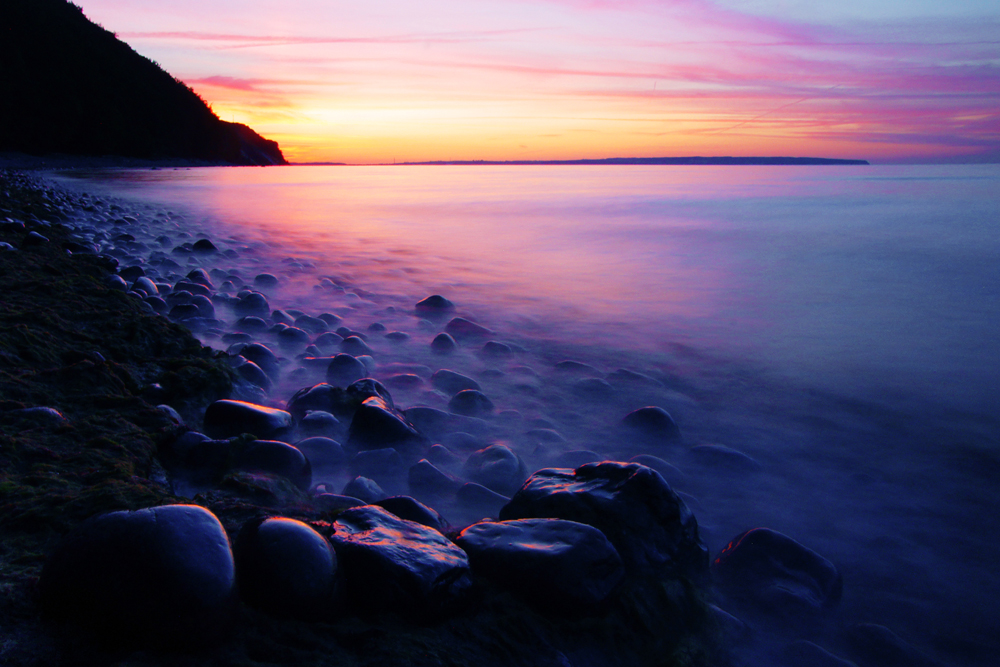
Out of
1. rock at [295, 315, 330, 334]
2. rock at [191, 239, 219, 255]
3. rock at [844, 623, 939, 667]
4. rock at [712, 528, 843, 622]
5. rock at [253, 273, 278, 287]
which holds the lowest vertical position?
rock at [844, 623, 939, 667]

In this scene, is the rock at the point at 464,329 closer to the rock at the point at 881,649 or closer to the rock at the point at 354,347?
the rock at the point at 354,347

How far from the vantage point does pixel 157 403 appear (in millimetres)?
2246

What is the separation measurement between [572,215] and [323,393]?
14.8m

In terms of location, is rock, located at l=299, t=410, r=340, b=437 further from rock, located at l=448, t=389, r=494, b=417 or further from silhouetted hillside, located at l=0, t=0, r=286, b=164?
silhouetted hillside, located at l=0, t=0, r=286, b=164

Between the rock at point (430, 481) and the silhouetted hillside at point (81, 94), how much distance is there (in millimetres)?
54145

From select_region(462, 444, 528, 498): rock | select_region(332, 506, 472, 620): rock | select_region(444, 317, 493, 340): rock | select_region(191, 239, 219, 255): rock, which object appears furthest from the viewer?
select_region(191, 239, 219, 255): rock

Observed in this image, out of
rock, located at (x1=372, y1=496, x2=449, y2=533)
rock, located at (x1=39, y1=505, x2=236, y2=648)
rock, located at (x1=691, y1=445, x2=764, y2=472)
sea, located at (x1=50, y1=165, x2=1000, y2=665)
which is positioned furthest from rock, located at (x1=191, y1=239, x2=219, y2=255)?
rock, located at (x1=39, y1=505, x2=236, y2=648)

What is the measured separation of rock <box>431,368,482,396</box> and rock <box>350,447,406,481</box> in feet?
2.85

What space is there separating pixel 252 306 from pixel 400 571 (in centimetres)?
384

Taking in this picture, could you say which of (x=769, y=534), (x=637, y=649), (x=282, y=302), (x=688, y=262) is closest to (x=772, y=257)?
(x=688, y=262)

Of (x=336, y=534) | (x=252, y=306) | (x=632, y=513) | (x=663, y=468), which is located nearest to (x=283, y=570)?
(x=336, y=534)

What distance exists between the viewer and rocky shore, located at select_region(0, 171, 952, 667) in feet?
3.12

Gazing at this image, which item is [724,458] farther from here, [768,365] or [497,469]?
[768,365]

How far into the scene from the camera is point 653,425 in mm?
2607
